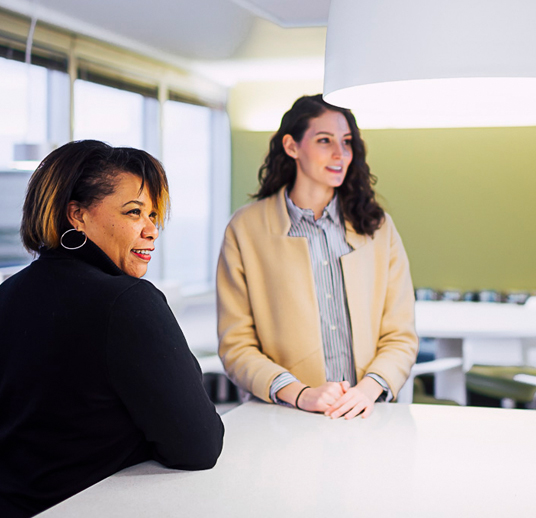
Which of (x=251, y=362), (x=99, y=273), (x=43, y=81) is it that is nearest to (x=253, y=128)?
(x=43, y=81)

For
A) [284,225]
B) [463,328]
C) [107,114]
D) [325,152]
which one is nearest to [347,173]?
[325,152]

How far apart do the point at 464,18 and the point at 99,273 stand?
29.6 inches

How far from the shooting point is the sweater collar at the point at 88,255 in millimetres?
1261

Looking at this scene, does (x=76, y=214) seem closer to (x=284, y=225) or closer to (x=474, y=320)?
(x=284, y=225)

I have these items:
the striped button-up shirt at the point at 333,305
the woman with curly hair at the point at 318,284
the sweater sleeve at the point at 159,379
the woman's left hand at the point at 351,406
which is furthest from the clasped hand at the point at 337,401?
the sweater sleeve at the point at 159,379

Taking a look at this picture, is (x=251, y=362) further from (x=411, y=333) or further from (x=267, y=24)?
(x=267, y=24)

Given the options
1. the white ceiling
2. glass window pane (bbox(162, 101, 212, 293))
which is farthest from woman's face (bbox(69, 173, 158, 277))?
glass window pane (bbox(162, 101, 212, 293))

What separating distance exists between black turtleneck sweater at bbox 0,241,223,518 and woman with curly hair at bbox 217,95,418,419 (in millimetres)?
608

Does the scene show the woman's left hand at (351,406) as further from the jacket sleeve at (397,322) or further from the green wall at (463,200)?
the green wall at (463,200)

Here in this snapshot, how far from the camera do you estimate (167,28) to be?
15.7 ft

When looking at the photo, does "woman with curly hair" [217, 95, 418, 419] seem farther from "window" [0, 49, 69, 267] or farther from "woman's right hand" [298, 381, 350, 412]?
"window" [0, 49, 69, 267]

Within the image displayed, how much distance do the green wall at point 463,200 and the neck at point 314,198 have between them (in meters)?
4.10

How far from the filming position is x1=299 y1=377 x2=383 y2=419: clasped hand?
166cm

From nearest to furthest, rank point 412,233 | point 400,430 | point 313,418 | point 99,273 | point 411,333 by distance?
1. point 99,273
2. point 400,430
3. point 313,418
4. point 411,333
5. point 412,233
